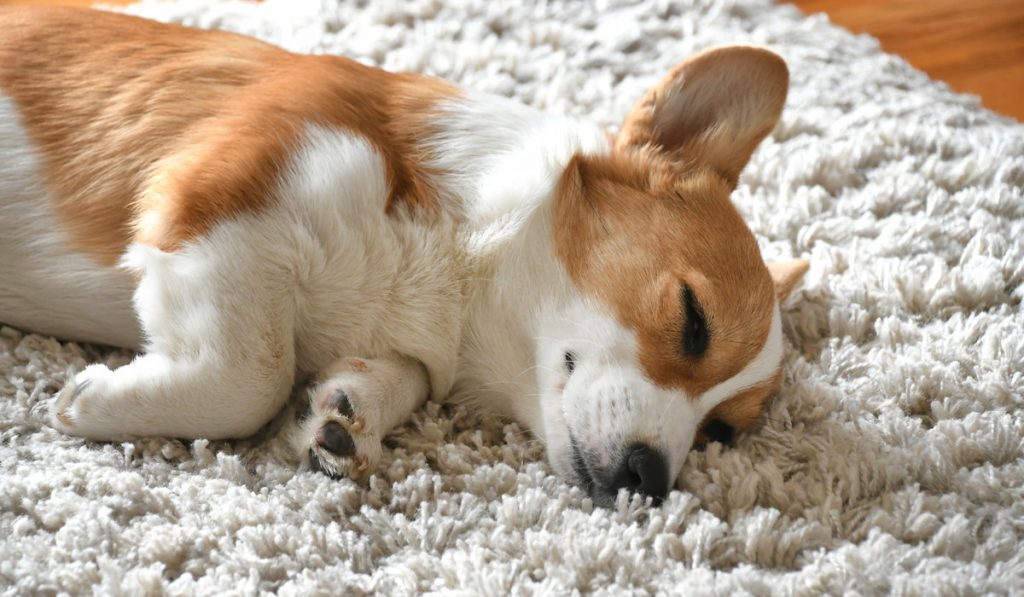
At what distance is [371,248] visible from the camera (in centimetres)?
180

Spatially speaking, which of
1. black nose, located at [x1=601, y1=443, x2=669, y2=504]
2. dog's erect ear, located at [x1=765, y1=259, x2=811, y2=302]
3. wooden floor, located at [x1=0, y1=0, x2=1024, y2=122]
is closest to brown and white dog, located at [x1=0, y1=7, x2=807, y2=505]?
black nose, located at [x1=601, y1=443, x2=669, y2=504]

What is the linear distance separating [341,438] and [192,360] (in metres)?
0.28

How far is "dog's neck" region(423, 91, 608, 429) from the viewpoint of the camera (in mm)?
1854

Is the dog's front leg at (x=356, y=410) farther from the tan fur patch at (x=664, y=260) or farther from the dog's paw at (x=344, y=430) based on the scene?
the tan fur patch at (x=664, y=260)

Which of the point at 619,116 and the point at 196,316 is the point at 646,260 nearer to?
the point at 196,316

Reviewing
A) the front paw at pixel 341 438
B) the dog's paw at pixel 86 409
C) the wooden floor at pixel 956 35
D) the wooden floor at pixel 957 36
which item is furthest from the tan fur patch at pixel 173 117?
the wooden floor at pixel 957 36

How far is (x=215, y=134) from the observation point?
1.83 meters

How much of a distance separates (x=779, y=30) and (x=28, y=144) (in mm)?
2203

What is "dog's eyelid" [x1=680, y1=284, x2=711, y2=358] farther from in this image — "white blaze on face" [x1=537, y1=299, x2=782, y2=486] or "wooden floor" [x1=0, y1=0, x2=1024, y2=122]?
"wooden floor" [x1=0, y1=0, x2=1024, y2=122]

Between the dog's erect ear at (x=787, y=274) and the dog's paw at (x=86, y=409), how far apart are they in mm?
1289

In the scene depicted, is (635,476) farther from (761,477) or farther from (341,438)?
(341,438)

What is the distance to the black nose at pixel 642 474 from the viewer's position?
5.48 feet

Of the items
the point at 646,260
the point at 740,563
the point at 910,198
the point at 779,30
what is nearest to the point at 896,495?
the point at 740,563

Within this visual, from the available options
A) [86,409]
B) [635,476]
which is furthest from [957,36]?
[86,409]
